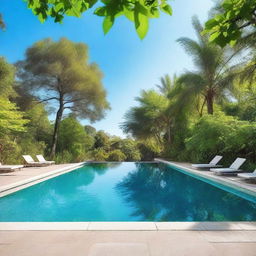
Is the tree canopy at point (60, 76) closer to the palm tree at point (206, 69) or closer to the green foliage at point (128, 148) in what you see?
the palm tree at point (206, 69)

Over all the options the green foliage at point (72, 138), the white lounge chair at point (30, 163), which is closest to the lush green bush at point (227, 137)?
the white lounge chair at point (30, 163)

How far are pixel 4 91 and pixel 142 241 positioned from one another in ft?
45.1

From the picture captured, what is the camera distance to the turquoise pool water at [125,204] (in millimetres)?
4996

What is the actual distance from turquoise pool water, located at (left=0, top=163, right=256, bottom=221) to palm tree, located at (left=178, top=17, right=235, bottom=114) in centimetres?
759

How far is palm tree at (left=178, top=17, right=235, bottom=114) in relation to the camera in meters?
14.1

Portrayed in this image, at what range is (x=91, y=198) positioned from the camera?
6.99 m

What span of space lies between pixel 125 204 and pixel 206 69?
11588mm

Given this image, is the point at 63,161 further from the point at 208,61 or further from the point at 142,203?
the point at 208,61

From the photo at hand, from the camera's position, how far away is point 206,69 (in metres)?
14.5

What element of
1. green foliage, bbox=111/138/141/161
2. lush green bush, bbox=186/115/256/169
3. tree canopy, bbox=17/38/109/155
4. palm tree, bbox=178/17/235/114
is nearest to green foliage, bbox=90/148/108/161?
tree canopy, bbox=17/38/109/155

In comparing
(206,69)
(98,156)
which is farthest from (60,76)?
(206,69)

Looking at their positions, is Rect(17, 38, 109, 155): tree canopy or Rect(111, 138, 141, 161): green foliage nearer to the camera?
Rect(17, 38, 109, 155): tree canopy

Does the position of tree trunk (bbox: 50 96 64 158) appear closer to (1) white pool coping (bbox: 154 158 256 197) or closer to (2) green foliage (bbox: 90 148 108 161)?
(2) green foliage (bbox: 90 148 108 161)

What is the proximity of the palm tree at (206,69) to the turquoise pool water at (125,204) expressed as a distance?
7587 mm
